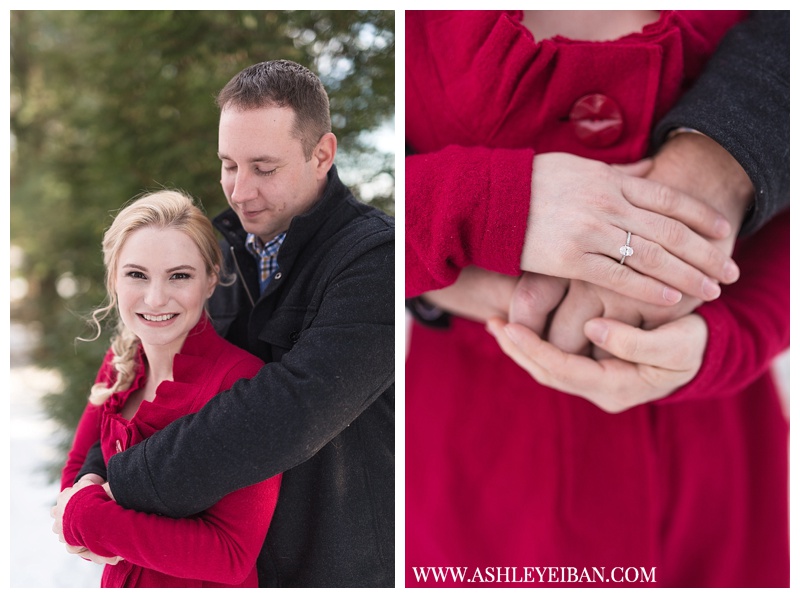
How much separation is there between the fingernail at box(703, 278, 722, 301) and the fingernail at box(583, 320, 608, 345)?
0.13 m

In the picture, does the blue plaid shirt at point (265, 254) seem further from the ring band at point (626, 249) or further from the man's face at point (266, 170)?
the ring band at point (626, 249)

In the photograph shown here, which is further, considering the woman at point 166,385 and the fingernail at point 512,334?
the fingernail at point 512,334

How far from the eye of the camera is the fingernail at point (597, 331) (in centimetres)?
86

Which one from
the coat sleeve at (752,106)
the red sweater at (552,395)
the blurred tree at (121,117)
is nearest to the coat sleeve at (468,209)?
the red sweater at (552,395)

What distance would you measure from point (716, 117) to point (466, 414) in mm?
562

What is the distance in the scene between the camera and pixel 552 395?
1009mm

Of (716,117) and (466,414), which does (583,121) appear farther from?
(466,414)

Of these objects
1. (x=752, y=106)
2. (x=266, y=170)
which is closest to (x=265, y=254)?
(x=266, y=170)

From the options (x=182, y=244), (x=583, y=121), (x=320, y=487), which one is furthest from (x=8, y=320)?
(x=583, y=121)

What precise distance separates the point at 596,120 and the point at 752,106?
0.65 feet

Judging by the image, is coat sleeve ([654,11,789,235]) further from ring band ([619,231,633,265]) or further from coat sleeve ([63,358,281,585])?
coat sleeve ([63,358,281,585])

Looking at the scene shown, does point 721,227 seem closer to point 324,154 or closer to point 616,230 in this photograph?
point 616,230

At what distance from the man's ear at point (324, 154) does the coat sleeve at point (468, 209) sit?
0.36ft

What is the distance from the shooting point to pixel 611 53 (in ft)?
2.69
